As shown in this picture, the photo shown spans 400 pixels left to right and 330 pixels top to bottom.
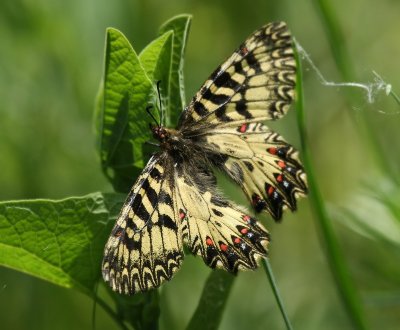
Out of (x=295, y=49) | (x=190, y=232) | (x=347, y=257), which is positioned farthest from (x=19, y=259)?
(x=347, y=257)

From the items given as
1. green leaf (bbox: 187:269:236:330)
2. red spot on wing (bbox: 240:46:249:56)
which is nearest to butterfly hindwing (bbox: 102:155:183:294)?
green leaf (bbox: 187:269:236:330)

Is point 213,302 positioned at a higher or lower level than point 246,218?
lower

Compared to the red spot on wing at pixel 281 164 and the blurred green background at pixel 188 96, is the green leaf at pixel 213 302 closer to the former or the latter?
the red spot on wing at pixel 281 164

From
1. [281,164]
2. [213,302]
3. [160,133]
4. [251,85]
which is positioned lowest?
[213,302]

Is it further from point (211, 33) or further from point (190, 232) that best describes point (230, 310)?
point (211, 33)

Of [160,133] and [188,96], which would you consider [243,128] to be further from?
[188,96]

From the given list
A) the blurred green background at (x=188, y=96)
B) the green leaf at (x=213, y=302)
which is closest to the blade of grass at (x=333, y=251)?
the green leaf at (x=213, y=302)

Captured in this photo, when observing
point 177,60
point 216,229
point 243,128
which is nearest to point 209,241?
point 216,229
